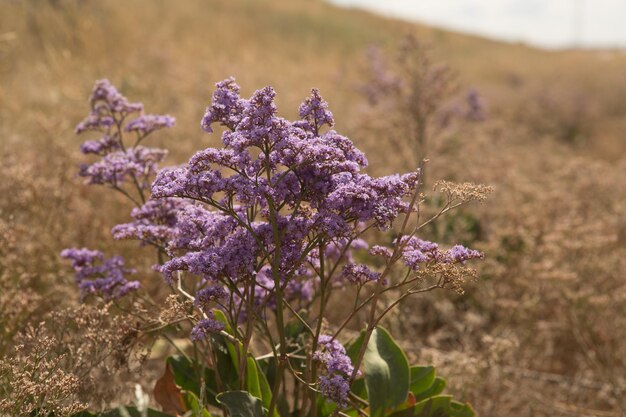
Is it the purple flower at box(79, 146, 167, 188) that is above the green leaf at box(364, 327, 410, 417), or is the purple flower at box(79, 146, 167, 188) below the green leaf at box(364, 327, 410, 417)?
above

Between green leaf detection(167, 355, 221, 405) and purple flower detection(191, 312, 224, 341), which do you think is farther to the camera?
green leaf detection(167, 355, 221, 405)

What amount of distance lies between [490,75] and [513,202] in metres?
18.4

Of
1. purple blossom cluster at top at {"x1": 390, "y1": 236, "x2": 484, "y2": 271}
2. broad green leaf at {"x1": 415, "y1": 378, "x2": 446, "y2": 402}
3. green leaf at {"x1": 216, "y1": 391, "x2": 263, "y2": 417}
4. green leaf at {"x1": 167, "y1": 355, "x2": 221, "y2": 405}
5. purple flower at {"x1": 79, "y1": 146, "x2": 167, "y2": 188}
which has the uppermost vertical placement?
purple flower at {"x1": 79, "y1": 146, "x2": 167, "y2": 188}

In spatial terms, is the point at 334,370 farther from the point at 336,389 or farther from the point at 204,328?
the point at 204,328

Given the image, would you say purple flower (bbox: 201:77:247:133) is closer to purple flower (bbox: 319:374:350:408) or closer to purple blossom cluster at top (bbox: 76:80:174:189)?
purple blossom cluster at top (bbox: 76:80:174:189)

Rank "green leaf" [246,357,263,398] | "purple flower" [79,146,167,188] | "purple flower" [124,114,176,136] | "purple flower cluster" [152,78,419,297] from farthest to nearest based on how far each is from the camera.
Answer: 1. "purple flower" [124,114,176,136]
2. "purple flower" [79,146,167,188]
3. "green leaf" [246,357,263,398]
4. "purple flower cluster" [152,78,419,297]

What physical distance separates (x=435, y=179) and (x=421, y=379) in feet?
15.8

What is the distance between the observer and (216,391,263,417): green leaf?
8.52ft

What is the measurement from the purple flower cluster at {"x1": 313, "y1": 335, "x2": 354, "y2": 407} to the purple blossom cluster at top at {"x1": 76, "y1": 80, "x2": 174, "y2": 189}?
4.36ft

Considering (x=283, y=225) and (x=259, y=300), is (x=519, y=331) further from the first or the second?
(x=283, y=225)

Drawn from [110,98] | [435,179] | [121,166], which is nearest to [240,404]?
[121,166]

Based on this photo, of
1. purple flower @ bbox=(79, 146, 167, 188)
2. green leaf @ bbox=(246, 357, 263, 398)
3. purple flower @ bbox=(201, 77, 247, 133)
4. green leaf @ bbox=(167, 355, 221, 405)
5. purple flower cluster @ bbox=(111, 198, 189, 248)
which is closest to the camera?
purple flower @ bbox=(201, 77, 247, 133)

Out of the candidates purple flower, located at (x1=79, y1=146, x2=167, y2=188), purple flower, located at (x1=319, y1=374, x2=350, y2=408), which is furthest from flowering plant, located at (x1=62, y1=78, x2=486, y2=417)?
purple flower, located at (x1=79, y1=146, x2=167, y2=188)

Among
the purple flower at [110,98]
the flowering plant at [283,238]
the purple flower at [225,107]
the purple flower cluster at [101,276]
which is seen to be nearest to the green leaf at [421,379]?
the flowering plant at [283,238]
